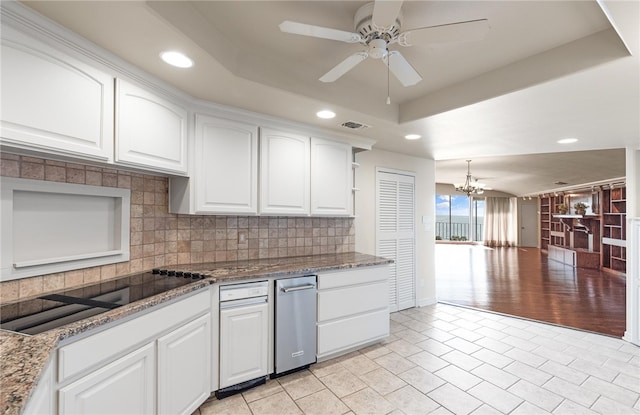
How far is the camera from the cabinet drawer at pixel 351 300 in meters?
2.74

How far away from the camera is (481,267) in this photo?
7.83 m

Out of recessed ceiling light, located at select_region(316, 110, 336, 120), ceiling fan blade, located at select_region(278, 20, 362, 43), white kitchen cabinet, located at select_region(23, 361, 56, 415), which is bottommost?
white kitchen cabinet, located at select_region(23, 361, 56, 415)

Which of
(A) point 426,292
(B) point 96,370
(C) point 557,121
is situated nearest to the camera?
(B) point 96,370

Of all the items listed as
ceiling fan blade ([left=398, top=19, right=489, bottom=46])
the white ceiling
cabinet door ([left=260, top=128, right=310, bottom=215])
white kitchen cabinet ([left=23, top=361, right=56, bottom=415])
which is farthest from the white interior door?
white kitchen cabinet ([left=23, top=361, right=56, bottom=415])

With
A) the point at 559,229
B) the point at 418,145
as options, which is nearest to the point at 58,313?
the point at 418,145

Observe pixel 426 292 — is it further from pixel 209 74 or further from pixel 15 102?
pixel 15 102

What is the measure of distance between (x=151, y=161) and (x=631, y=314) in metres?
5.08

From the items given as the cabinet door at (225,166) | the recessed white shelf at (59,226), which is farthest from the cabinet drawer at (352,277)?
the recessed white shelf at (59,226)

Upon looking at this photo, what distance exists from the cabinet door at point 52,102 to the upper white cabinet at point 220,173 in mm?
693

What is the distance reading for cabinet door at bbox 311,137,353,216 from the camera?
10.3 feet

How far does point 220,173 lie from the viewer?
2.56 meters

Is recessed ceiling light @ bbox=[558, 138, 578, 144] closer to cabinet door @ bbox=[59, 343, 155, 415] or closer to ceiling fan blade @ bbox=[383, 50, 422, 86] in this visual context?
ceiling fan blade @ bbox=[383, 50, 422, 86]

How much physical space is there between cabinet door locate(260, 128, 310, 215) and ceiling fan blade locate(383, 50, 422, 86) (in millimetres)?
1398

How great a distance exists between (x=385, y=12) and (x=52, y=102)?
5.54 ft
